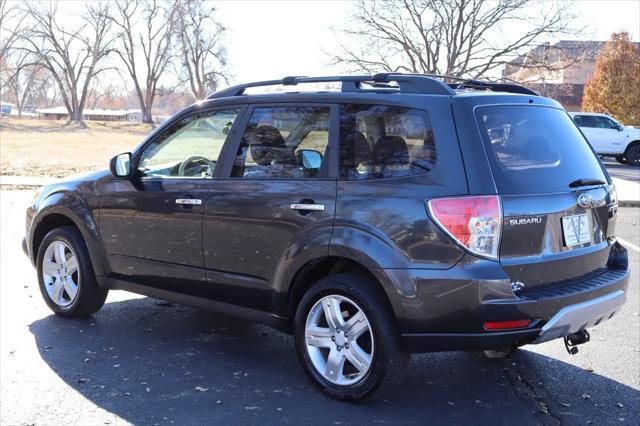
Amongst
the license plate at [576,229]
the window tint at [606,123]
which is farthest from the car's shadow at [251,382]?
the window tint at [606,123]

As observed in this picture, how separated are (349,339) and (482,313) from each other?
0.83 m

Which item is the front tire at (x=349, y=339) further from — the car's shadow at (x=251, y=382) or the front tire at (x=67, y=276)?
the front tire at (x=67, y=276)

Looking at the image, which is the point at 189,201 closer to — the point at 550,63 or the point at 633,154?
the point at 633,154

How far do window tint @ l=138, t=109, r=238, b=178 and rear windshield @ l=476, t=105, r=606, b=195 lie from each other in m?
1.78

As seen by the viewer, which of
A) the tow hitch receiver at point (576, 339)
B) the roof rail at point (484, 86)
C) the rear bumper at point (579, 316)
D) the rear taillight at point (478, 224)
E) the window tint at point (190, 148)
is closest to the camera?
the rear taillight at point (478, 224)

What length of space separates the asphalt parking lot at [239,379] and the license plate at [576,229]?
3.17ft

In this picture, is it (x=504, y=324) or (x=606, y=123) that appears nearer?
(x=504, y=324)

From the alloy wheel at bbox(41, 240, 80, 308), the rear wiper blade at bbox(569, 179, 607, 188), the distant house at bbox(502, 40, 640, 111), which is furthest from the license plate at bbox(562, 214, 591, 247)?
the distant house at bbox(502, 40, 640, 111)

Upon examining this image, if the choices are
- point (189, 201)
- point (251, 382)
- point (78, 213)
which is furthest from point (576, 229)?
point (78, 213)

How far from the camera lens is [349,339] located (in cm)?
391

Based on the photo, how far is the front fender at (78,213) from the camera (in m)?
5.22

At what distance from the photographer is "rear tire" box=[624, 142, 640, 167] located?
25.5 metres

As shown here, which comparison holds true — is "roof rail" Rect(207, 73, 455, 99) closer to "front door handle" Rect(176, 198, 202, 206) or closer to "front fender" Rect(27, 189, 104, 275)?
"front door handle" Rect(176, 198, 202, 206)

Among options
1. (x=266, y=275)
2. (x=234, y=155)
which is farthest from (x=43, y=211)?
(x=266, y=275)
